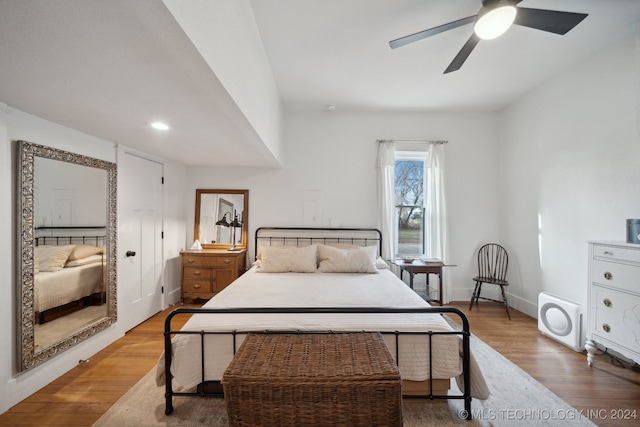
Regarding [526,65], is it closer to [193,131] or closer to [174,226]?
[193,131]

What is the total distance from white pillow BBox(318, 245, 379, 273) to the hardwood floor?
139 cm

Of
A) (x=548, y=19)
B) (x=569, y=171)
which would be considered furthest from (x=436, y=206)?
(x=548, y=19)

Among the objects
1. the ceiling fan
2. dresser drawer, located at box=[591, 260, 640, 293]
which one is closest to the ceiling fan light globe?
the ceiling fan

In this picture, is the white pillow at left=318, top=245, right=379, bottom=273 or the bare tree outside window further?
the bare tree outside window

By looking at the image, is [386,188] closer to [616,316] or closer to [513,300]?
[513,300]

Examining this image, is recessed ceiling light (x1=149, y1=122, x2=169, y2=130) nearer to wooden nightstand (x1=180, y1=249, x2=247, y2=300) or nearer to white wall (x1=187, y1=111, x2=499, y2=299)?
white wall (x1=187, y1=111, x2=499, y2=299)

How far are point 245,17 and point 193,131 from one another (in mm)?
1028

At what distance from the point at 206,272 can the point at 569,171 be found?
4657 millimetres

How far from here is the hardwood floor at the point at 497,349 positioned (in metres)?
1.75

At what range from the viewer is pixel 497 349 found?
2.60 m

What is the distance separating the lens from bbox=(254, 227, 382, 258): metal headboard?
3.98 m

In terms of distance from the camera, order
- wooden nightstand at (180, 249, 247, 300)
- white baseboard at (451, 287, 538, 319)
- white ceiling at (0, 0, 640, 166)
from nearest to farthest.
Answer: white ceiling at (0, 0, 640, 166) → white baseboard at (451, 287, 538, 319) → wooden nightstand at (180, 249, 247, 300)

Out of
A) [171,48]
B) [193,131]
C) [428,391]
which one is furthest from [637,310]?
[193,131]

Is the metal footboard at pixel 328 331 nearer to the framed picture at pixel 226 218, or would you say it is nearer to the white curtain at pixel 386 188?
the white curtain at pixel 386 188
